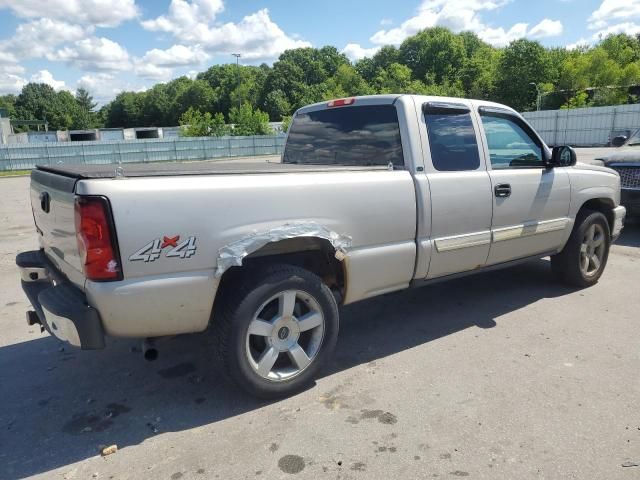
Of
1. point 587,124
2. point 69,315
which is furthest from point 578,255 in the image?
point 587,124

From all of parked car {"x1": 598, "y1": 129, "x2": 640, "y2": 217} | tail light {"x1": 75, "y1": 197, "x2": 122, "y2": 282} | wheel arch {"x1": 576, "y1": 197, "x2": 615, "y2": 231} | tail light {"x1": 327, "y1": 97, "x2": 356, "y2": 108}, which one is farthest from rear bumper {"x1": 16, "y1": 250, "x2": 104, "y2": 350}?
parked car {"x1": 598, "y1": 129, "x2": 640, "y2": 217}

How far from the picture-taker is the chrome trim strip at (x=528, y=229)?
4.38 meters

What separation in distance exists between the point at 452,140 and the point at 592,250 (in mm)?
2517

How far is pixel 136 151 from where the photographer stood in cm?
3628

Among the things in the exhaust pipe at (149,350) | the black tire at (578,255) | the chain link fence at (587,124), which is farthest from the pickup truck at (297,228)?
the chain link fence at (587,124)

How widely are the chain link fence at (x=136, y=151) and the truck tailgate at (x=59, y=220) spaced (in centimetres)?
2956

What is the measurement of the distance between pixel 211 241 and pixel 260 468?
125 centimetres

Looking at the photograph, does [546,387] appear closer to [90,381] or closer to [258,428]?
[258,428]

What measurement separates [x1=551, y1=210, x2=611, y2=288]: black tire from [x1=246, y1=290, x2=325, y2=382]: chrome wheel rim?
3.23 meters

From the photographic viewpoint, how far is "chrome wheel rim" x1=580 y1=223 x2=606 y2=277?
5352mm

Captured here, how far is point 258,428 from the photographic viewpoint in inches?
119

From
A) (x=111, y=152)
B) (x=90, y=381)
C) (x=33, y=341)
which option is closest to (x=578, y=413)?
(x=90, y=381)

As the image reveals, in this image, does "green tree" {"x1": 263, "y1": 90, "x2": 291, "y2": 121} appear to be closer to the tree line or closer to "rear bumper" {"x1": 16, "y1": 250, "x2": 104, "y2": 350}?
the tree line

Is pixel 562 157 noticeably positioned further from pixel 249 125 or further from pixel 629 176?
pixel 249 125
